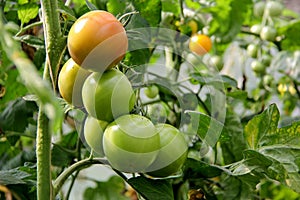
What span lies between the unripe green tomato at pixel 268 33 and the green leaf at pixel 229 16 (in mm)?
60

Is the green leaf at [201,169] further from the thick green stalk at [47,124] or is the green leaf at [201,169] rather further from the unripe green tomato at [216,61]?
the unripe green tomato at [216,61]

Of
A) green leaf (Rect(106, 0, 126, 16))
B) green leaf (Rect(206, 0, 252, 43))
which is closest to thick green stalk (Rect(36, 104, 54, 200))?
green leaf (Rect(106, 0, 126, 16))

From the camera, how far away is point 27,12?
0.65 meters

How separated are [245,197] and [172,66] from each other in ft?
0.98

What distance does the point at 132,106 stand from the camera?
0.47 m

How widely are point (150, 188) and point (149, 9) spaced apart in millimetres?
310

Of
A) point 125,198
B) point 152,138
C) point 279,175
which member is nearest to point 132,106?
point 152,138

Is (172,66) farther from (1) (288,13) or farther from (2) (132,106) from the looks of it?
(1) (288,13)

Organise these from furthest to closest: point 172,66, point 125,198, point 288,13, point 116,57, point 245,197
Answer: point 288,13 < point 125,198 < point 172,66 < point 245,197 < point 116,57

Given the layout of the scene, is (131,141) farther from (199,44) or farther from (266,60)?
(266,60)

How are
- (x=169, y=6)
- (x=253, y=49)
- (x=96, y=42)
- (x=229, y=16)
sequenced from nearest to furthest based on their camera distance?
1. (x=96, y=42)
2. (x=169, y=6)
3. (x=229, y=16)
4. (x=253, y=49)

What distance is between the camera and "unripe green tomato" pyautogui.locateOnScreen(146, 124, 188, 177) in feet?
1.54

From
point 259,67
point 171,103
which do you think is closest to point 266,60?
point 259,67

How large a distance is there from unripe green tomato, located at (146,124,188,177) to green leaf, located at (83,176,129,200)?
0.55m
